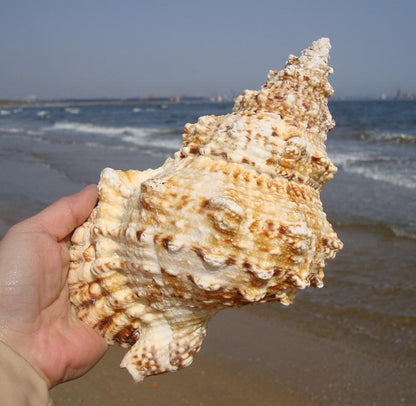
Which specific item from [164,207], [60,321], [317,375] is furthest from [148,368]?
[317,375]

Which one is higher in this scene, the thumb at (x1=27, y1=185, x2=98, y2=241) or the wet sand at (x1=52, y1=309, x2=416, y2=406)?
the thumb at (x1=27, y1=185, x2=98, y2=241)

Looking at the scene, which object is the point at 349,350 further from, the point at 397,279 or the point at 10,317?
the point at 10,317

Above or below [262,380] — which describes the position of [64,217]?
above

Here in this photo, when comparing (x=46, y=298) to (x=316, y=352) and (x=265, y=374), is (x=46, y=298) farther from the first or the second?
(x=316, y=352)

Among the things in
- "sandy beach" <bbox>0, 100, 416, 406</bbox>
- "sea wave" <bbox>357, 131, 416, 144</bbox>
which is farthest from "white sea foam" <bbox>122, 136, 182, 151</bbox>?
"sandy beach" <bbox>0, 100, 416, 406</bbox>

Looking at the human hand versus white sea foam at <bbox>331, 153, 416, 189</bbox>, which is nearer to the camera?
the human hand

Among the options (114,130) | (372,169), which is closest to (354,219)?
(372,169)

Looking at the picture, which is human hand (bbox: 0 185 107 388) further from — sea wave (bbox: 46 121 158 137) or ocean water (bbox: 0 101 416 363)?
sea wave (bbox: 46 121 158 137)

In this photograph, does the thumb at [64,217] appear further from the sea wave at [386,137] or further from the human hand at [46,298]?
the sea wave at [386,137]
